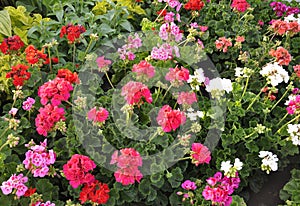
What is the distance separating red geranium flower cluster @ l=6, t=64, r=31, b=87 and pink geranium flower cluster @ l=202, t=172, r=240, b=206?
2.97 feet

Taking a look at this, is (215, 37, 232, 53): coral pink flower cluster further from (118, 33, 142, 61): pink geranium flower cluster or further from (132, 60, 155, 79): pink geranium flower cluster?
(132, 60, 155, 79): pink geranium flower cluster

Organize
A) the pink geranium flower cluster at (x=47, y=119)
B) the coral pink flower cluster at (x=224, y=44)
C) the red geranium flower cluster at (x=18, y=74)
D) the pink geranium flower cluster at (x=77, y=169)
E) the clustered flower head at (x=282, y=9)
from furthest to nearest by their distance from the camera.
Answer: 1. the clustered flower head at (x=282, y=9)
2. the coral pink flower cluster at (x=224, y=44)
3. the red geranium flower cluster at (x=18, y=74)
4. the pink geranium flower cluster at (x=47, y=119)
5. the pink geranium flower cluster at (x=77, y=169)

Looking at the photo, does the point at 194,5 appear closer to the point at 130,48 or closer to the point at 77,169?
the point at 130,48

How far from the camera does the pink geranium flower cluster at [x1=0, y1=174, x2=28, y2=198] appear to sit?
60.3 inches

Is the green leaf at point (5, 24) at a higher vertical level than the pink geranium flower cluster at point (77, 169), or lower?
higher

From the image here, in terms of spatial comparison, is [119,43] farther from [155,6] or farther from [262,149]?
[262,149]

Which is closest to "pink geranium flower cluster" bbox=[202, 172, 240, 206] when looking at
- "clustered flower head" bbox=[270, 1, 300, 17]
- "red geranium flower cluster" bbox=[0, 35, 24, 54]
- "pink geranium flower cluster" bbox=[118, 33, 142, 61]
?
"pink geranium flower cluster" bbox=[118, 33, 142, 61]

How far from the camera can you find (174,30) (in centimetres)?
216

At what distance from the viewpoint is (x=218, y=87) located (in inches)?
79.4

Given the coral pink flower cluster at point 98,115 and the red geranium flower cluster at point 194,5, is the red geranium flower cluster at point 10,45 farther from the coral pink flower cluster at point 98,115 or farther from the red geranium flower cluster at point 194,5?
the red geranium flower cluster at point 194,5

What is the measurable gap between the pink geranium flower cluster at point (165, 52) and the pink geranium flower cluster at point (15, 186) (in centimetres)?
81

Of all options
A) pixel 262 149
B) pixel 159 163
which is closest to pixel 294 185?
pixel 262 149

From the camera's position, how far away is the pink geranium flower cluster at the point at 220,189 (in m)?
1.61

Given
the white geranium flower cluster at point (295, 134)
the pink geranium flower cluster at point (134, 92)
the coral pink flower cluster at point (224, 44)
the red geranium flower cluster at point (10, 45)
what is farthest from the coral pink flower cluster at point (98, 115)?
the coral pink flower cluster at point (224, 44)
